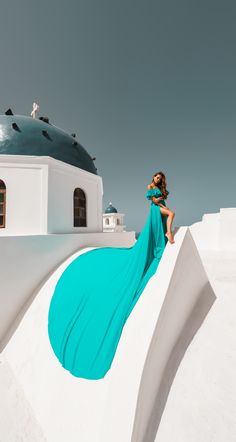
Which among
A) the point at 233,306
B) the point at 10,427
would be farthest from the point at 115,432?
the point at 233,306

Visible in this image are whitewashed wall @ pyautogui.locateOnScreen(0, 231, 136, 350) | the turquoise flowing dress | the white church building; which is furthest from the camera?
whitewashed wall @ pyautogui.locateOnScreen(0, 231, 136, 350)

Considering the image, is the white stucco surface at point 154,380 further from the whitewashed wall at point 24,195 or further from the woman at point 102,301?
the whitewashed wall at point 24,195

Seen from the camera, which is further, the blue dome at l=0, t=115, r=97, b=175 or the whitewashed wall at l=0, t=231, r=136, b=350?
the blue dome at l=0, t=115, r=97, b=175

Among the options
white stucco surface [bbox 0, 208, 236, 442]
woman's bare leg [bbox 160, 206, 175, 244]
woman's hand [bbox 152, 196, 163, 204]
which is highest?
woman's hand [bbox 152, 196, 163, 204]

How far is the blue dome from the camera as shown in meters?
6.66

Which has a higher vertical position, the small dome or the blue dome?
the blue dome

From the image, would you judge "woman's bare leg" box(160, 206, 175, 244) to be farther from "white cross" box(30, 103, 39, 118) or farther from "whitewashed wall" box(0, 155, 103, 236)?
"white cross" box(30, 103, 39, 118)

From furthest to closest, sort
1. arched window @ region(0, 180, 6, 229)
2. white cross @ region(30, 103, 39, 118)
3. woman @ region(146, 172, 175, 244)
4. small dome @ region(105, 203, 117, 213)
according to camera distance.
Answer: small dome @ region(105, 203, 117, 213) < white cross @ region(30, 103, 39, 118) < arched window @ region(0, 180, 6, 229) < woman @ region(146, 172, 175, 244)

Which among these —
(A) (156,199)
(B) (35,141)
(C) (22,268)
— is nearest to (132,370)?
(A) (156,199)

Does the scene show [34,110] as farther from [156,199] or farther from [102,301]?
[102,301]

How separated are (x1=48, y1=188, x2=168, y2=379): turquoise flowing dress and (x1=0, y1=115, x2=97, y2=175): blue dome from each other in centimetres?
493

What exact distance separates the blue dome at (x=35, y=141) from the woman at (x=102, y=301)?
493 cm

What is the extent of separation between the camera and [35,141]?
6.96m

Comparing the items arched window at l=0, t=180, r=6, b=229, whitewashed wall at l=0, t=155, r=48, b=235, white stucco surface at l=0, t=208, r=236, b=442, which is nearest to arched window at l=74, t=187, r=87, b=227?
whitewashed wall at l=0, t=155, r=48, b=235
